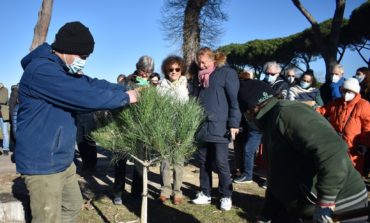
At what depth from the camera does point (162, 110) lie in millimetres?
3256

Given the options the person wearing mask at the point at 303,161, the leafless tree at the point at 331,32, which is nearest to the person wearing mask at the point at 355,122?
the person wearing mask at the point at 303,161

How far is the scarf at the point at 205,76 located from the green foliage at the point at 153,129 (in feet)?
3.85

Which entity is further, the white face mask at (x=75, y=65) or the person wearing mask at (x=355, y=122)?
the person wearing mask at (x=355, y=122)

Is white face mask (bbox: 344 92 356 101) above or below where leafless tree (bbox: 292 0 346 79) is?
below

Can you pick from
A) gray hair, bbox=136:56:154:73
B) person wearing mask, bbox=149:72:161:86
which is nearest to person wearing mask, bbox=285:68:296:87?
person wearing mask, bbox=149:72:161:86

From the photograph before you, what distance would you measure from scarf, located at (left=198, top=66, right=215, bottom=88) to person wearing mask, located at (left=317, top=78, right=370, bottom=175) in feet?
5.25

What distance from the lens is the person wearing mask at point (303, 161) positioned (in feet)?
6.47

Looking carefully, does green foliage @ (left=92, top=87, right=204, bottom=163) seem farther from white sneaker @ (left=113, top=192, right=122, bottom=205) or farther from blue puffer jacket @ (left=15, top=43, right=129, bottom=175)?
white sneaker @ (left=113, top=192, right=122, bottom=205)

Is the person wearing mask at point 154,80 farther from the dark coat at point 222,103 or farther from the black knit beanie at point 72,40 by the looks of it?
the black knit beanie at point 72,40

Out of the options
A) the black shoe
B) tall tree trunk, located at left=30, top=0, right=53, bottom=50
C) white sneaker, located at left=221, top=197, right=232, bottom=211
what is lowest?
the black shoe

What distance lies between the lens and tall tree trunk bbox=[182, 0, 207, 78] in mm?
15164

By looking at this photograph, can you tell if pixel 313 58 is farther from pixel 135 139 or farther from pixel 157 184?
pixel 135 139

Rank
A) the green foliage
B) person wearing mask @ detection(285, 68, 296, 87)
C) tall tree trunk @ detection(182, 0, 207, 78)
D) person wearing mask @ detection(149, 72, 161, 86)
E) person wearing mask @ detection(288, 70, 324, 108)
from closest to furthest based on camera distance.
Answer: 1. the green foliage
2. person wearing mask @ detection(149, 72, 161, 86)
3. person wearing mask @ detection(288, 70, 324, 108)
4. person wearing mask @ detection(285, 68, 296, 87)
5. tall tree trunk @ detection(182, 0, 207, 78)

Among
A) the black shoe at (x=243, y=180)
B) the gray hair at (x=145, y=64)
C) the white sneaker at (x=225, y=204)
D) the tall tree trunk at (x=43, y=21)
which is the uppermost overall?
the tall tree trunk at (x=43, y=21)
